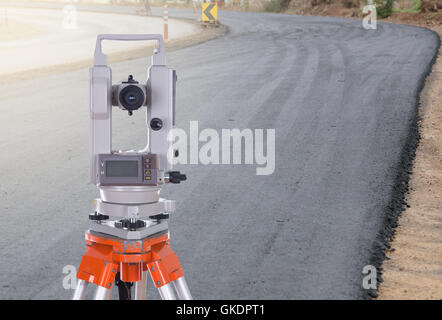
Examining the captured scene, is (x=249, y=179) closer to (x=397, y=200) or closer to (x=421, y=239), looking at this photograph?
(x=397, y=200)

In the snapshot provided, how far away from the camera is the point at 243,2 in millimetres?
48000

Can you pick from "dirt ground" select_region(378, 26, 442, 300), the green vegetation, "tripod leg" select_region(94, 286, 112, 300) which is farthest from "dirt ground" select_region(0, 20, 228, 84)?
"tripod leg" select_region(94, 286, 112, 300)

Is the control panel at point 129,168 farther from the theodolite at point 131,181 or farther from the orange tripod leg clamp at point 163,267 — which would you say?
the orange tripod leg clamp at point 163,267

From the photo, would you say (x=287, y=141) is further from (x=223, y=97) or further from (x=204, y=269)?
(x=204, y=269)

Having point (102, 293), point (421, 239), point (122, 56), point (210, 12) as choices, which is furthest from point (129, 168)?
point (210, 12)

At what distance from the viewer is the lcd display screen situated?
3.30m

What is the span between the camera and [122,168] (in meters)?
3.31

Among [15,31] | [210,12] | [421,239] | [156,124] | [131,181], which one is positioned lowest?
[421,239]

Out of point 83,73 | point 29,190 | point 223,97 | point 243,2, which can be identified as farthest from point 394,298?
point 243,2

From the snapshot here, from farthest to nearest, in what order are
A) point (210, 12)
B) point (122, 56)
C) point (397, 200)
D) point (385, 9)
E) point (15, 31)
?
point (385, 9), point (15, 31), point (210, 12), point (122, 56), point (397, 200)

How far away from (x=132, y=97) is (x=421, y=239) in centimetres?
390

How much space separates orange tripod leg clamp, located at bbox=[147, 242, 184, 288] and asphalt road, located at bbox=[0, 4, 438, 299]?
133 centimetres

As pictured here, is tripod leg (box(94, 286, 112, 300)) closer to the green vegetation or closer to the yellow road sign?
the yellow road sign

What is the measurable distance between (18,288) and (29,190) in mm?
2659
